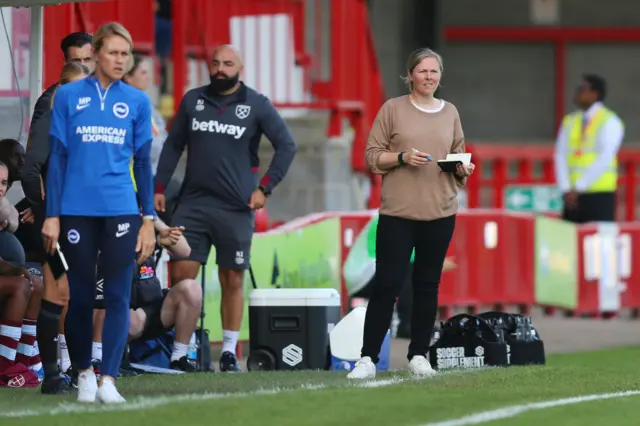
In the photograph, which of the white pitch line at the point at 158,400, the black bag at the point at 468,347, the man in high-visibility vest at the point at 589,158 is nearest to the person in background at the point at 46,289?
the white pitch line at the point at 158,400

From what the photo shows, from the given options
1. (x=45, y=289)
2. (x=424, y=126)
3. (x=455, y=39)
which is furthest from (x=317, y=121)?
(x=455, y=39)

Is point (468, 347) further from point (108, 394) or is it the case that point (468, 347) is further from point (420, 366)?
point (108, 394)

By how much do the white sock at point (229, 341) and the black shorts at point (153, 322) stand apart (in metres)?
0.47

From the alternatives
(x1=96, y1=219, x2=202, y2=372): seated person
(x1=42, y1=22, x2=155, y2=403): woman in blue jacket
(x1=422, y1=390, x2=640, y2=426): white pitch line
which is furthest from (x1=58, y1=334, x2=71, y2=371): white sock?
(x1=422, y1=390, x2=640, y2=426): white pitch line

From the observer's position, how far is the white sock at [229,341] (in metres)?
11.6

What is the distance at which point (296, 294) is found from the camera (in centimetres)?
1174

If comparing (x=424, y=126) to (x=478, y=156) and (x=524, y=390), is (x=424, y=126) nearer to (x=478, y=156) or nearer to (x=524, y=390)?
(x=524, y=390)

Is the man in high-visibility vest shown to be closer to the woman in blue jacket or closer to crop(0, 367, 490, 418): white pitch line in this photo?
crop(0, 367, 490, 418): white pitch line

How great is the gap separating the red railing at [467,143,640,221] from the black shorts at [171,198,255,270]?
10.2 m

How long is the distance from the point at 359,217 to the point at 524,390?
6692 mm

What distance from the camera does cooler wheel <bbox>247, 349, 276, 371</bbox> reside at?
11617mm

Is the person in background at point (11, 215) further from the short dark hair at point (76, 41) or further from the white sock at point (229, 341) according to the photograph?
the white sock at point (229, 341)

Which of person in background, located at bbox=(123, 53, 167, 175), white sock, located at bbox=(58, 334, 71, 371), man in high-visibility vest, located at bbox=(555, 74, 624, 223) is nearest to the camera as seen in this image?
white sock, located at bbox=(58, 334, 71, 371)

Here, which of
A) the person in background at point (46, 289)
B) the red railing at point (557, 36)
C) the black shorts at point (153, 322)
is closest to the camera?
the person in background at point (46, 289)
